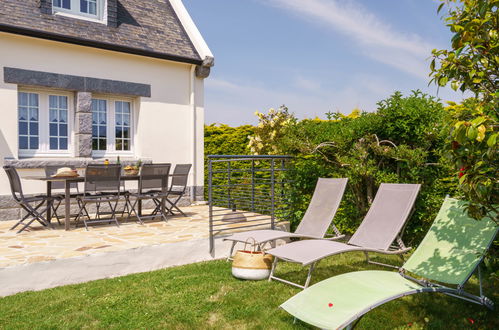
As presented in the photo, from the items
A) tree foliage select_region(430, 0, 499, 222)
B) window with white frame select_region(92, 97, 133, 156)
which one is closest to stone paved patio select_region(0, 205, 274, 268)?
window with white frame select_region(92, 97, 133, 156)

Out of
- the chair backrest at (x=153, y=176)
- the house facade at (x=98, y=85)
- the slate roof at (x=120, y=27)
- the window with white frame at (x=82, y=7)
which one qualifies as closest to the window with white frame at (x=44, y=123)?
the house facade at (x=98, y=85)

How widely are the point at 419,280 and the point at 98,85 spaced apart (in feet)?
27.3

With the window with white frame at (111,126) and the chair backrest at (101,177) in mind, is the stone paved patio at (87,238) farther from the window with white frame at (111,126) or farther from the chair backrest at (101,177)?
the window with white frame at (111,126)

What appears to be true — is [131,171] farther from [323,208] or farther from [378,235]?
[378,235]

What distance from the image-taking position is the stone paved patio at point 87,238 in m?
5.26

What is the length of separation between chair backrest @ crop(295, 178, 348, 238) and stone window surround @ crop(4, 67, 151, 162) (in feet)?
19.4

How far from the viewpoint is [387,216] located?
516cm

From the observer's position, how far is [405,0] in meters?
8.97

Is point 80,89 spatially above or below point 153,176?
above

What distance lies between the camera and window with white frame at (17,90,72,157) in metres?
9.05

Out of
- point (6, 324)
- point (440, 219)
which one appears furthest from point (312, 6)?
point (6, 324)

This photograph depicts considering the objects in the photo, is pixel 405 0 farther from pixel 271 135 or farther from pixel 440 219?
pixel 440 219

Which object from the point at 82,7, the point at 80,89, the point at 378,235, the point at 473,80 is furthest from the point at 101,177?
the point at 473,80

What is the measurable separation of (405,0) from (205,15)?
5.61 meters
